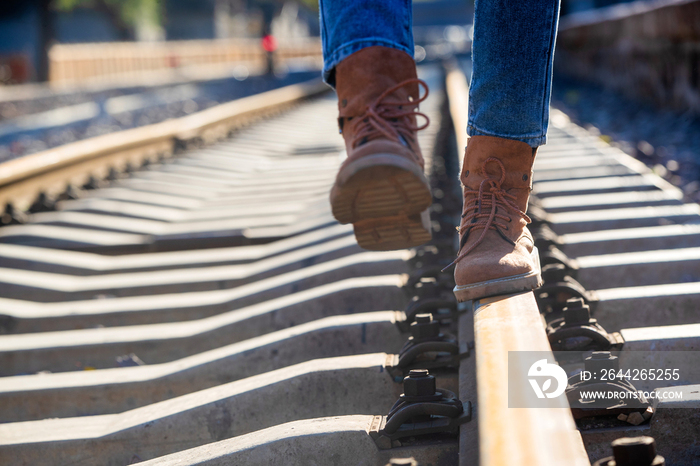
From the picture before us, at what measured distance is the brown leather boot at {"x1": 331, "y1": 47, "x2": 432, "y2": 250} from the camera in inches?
73.5

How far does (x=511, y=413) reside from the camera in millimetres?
992

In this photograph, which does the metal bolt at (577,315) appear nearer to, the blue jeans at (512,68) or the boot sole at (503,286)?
the boot sole at (503,286)

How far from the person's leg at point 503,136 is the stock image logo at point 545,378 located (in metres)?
0.35

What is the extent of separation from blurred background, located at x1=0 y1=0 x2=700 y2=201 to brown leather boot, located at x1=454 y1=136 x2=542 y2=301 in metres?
1.96

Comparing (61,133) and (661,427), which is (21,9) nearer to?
(61,133)

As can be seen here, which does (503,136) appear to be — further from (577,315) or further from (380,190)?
(577,315)

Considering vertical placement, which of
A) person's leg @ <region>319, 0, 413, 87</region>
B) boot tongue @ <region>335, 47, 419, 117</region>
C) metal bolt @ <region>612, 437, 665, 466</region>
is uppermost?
person's leg @ <region>319, 0, 413, 87</region>

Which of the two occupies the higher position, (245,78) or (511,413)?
(245,78)

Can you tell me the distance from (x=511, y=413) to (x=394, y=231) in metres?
1.04

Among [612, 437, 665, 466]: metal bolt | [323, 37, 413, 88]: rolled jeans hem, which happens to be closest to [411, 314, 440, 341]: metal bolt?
[612, 437, 665, 466]: metal bolt

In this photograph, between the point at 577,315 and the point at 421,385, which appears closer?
the point at 421,385

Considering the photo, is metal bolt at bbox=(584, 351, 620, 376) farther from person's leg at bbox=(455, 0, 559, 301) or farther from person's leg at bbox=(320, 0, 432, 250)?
person's leg at bbox=(320, 0, 432, 250)

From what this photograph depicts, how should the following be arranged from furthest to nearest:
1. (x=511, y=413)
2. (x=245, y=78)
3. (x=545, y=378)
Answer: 1. (x=245, y=78)
2. (x=545, y=378)
3. (x=511, y=413)

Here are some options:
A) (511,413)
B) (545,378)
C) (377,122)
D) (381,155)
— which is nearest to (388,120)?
(377,122)
